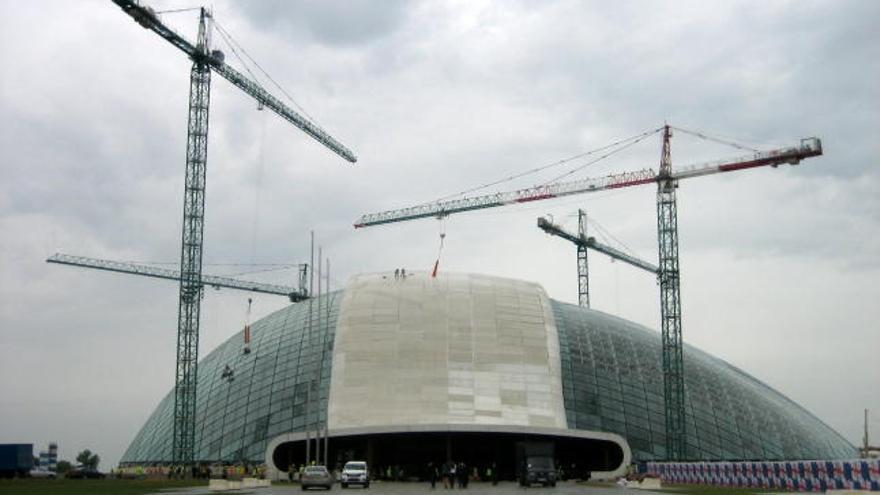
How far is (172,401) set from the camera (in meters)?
105

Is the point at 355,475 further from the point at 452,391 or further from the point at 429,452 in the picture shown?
the point at 429,452

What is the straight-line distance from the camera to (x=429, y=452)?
87.6 m

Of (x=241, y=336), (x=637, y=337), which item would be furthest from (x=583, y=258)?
(x=241, y=336)

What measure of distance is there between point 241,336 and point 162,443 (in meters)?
15.7

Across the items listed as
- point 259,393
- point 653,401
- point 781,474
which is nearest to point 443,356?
point 259,393

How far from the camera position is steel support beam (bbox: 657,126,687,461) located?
8912 centimetres

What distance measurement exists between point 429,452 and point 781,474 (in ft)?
112

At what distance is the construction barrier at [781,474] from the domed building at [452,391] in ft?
28.0

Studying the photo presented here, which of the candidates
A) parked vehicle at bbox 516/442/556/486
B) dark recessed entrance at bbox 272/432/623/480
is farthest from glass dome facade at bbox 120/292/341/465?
parked vehicle at bbox 516/442/556/486

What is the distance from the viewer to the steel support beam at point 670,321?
8912 centimetres

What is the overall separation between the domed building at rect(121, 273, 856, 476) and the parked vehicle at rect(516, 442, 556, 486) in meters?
7.85

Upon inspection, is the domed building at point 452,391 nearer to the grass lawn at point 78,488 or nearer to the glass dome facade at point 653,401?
the glass dome facade at point 653,401

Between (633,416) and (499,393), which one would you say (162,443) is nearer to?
(499,393)

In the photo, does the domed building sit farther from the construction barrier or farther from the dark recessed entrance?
the construction barrier
